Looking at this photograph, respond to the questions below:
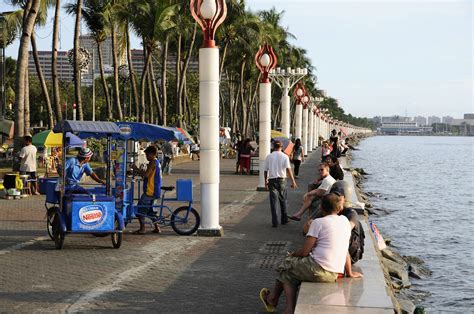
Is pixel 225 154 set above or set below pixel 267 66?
below

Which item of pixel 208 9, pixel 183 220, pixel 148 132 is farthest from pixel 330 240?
pixel 148 132

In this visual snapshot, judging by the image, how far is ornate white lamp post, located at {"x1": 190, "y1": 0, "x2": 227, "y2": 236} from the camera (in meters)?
14.3

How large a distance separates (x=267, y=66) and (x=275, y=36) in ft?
148

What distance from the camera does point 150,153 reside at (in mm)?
13922

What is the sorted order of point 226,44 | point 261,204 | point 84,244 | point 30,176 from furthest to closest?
point 226,44
point 30,176
point 261,204
point 84,244

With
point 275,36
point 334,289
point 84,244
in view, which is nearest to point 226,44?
point 275,36

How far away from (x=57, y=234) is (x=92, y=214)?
2.12 feet

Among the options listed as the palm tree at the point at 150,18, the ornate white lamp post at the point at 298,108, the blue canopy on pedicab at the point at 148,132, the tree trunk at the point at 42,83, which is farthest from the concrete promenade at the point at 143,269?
the ornate white lamp post at the point at 298,108

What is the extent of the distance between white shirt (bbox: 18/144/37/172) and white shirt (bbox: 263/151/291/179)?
8560mm

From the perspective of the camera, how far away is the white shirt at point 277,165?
615 inches

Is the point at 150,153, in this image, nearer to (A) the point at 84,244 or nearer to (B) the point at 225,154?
(A) the point at 84,244

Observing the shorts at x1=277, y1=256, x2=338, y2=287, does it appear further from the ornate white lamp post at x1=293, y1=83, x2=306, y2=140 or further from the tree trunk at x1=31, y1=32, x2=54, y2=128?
the ornate white lamp post at x1=293, y1=83, x2=306, y2=140

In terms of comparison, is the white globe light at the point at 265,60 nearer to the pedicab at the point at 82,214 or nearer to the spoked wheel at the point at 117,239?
the pedicab at the point at 82,214

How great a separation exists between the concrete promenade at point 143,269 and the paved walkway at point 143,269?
12 mm
